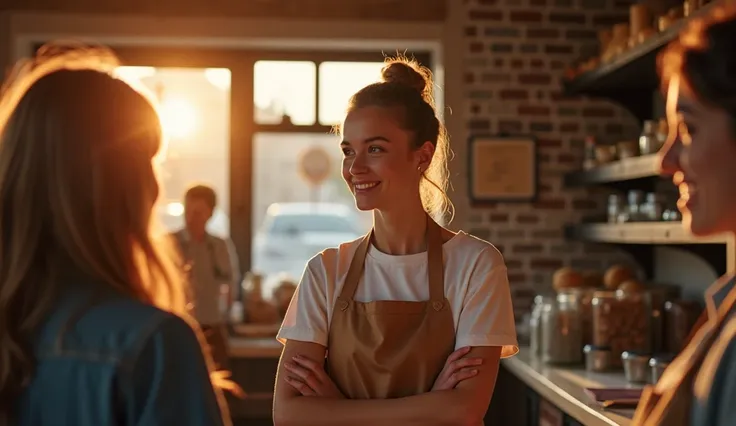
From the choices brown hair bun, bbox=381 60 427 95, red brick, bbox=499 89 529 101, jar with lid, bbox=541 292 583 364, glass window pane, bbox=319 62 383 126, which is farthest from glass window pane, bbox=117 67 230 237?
brown hair bun, bbox=381 60 427 95

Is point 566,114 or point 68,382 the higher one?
point 566,114

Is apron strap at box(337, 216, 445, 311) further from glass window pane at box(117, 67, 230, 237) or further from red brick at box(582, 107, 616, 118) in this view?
glass window pane at box(117, 67, 230, 237)

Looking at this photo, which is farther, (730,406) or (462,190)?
(462,190)

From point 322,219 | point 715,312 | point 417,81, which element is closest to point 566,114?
point 322,219

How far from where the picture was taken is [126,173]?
1.15 meters

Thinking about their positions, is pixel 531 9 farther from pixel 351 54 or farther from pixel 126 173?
pixel 126 173

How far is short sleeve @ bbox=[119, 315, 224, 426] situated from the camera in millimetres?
1080

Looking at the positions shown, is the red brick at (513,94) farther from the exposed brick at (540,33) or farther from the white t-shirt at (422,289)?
the white t-shirt at (422,289)

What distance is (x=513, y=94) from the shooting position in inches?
192

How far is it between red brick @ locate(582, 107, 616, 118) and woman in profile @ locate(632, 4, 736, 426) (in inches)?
147

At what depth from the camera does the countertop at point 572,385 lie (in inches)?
106

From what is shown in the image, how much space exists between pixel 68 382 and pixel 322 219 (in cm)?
483

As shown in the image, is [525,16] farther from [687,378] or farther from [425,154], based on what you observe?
[687,378]

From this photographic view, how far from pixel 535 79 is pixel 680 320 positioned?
1.77 metres
